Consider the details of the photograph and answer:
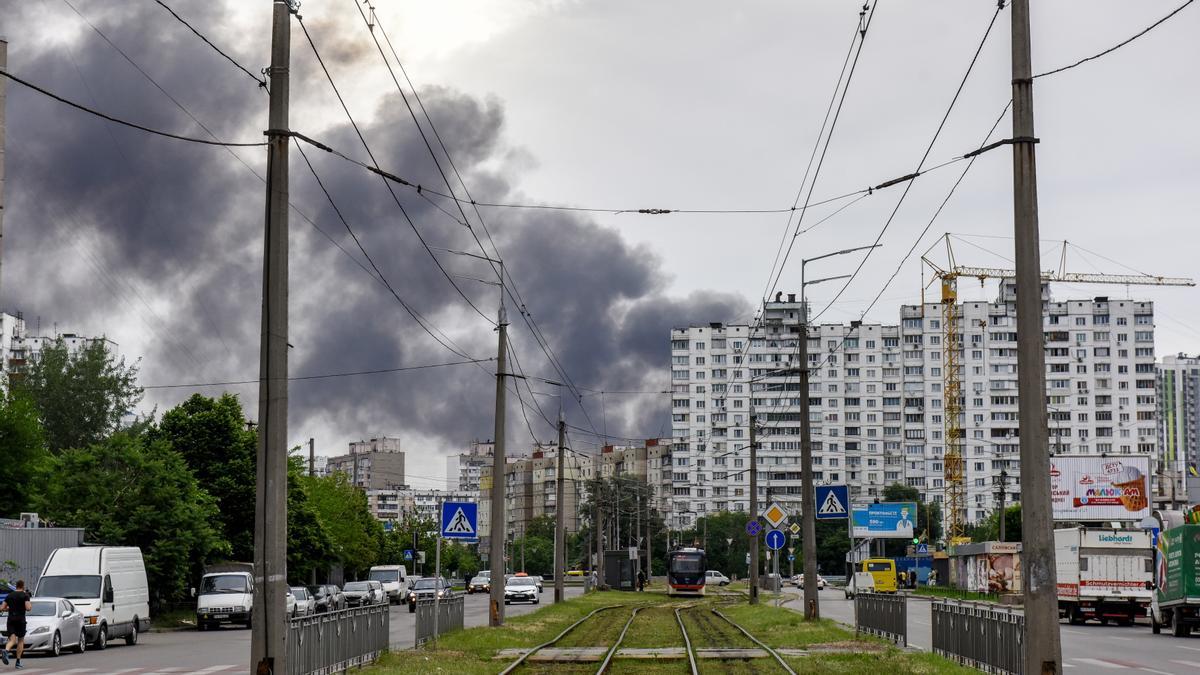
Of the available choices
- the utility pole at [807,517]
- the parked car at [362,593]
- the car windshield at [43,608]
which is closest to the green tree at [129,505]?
the parked car at [362,593]

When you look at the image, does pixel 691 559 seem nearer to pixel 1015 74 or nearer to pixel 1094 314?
pixel 1015 74

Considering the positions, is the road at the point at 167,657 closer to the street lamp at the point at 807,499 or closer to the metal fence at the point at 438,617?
the metal fence at the point at 438,617

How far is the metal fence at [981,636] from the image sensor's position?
2131 cm

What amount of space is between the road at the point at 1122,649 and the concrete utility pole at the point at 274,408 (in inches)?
633

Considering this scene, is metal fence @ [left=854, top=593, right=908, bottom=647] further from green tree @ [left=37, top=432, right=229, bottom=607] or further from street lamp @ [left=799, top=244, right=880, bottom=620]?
green tree @ [left=37, top=432, right=229, bottom=607]

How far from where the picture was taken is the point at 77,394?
98188mm

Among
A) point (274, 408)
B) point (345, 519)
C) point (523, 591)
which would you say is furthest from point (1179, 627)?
point (345, 519)

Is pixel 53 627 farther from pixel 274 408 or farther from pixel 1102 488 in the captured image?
pixel 1102 488

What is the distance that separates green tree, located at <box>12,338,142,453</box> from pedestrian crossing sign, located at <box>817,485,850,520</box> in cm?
6899

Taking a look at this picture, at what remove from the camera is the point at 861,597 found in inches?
1457

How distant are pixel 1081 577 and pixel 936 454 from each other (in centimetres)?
14637

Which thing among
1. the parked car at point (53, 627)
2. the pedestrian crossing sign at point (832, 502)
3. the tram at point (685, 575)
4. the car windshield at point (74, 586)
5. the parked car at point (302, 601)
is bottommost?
the tram at point (685, 575)

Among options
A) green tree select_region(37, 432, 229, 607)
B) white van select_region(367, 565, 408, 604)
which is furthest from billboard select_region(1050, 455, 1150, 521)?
green tree select_region(37, 432, 229, 607)

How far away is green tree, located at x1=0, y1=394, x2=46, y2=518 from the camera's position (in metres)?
76.2
